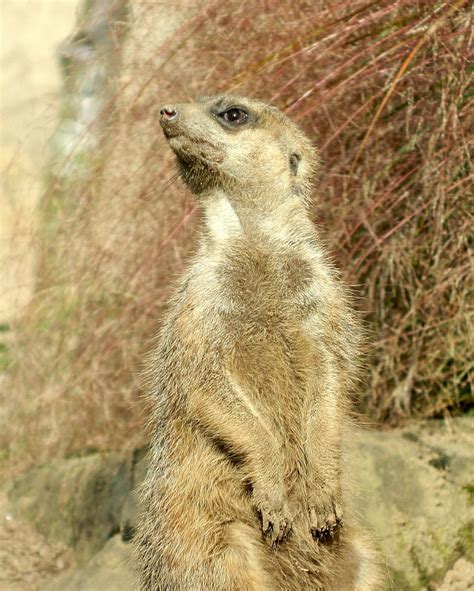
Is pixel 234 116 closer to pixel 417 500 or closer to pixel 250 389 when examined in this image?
pixel 250 389

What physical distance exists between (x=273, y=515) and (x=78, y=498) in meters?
2.13

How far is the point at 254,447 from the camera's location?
2869mm

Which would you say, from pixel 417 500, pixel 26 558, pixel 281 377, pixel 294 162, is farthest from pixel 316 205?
pixel 26 558

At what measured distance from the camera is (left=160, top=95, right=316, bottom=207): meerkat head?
2.97m

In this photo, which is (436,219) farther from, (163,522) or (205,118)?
(163,522)

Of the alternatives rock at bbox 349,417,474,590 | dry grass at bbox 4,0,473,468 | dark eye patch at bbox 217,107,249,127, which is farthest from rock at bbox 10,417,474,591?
dark eye patch at bbox 217,107,249,127

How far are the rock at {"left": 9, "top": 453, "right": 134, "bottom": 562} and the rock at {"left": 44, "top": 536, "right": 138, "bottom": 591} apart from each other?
0.26 metres

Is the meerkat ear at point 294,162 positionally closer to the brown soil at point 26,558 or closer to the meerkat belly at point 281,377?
the meerkat belly at point 281,377

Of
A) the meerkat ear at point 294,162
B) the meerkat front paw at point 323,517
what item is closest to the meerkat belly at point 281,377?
the meerkat front paw at point 323,517

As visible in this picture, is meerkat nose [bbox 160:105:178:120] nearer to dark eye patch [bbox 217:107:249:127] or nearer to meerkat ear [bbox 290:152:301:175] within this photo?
dark eye patch [bbox 217:107:249:127]

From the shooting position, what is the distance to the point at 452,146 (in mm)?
3873

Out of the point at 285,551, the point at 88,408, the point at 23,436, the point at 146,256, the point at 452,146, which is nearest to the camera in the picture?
the point at 285,551

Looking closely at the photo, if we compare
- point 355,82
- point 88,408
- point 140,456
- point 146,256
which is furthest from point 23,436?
point 355,82

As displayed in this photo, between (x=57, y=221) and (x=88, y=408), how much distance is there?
40.0 inches
